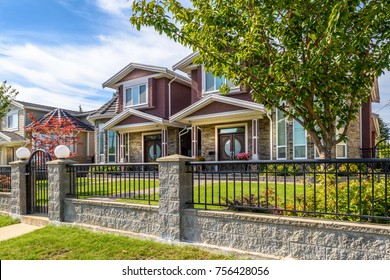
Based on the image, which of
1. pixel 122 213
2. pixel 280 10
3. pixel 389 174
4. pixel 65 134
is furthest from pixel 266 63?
pixel 65 134

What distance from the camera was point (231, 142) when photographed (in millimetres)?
15055

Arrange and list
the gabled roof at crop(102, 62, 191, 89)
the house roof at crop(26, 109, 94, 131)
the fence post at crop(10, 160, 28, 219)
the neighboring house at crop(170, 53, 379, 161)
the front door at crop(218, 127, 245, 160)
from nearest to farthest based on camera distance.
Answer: the fence post at crop(10, 160, 28, 219), the neighboring house at crop(170, 53, 379, 161), the front door at crop(218, 127, 245, 160), the gabled roof at crop(102, 62, 191, 89), the house roof at crop(26, 109, 94, 131)

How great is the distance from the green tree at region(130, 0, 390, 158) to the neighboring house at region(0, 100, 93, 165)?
23937 millimetres

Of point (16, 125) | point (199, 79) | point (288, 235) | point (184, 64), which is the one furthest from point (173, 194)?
point (16, 125)

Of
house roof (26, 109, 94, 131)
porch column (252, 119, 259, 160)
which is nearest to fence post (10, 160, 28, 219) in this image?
porch column (252, 119, 259, 160)

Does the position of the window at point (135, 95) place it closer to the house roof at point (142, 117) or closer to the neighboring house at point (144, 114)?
the neighboring house at point (144, 114)

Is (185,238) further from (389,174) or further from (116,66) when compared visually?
(116,66)

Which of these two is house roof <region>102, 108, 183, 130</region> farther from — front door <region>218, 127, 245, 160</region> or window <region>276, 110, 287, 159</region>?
window <region>276, 110, 287, 159</region>

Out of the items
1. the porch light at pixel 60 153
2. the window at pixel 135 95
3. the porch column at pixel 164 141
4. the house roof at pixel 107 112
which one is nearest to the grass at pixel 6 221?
the porch light at pixel 60 153

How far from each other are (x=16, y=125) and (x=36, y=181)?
77.0ft

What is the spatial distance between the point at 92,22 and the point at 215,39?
6053mm

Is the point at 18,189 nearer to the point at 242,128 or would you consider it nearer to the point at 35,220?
the point at 35,220

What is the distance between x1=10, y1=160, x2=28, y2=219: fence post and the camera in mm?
7848

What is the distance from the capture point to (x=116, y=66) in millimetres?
18703
